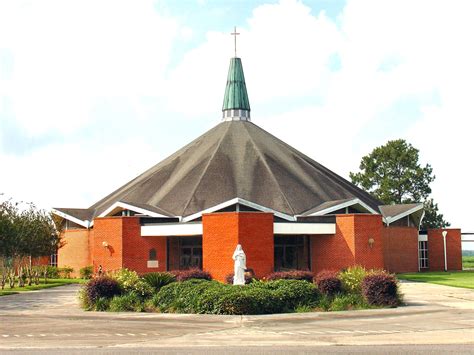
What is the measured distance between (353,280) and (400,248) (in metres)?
30.9

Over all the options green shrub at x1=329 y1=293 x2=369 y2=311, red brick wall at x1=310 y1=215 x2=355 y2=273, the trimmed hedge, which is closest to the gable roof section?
red brick wall at x1=310 y1=215 x2=355 y2=273

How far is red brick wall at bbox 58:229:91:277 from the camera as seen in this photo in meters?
53.8

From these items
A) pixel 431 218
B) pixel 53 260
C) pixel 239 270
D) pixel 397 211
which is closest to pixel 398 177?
pixel 431 218

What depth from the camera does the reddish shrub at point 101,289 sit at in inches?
1022

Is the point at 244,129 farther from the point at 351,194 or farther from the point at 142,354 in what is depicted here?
the point at 142,354

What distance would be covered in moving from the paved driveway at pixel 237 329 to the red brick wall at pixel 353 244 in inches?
629

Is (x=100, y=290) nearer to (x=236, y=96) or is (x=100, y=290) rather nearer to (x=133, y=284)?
(x=133, y=284)

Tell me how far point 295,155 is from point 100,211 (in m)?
15.8

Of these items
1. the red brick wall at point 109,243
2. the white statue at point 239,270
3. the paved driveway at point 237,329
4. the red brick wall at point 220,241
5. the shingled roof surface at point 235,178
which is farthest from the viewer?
the shingled roof surface at point 235,178

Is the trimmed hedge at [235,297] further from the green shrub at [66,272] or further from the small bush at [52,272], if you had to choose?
the small bush at [52,272]

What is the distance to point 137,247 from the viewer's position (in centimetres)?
4441

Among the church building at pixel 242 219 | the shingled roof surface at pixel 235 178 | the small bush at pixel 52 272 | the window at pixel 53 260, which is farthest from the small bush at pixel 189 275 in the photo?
the window at pixel 53 260

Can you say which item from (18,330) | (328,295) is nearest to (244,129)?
(328,295)

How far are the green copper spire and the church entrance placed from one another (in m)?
18.2
